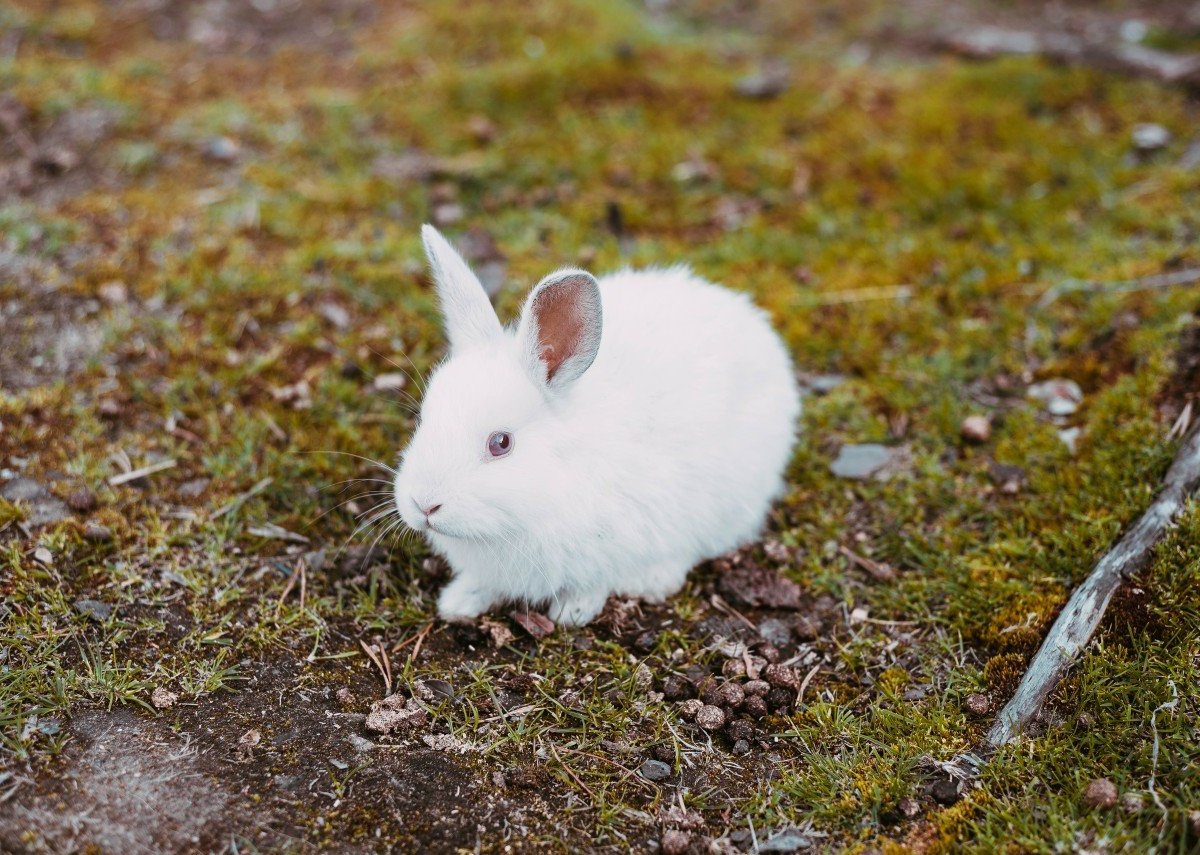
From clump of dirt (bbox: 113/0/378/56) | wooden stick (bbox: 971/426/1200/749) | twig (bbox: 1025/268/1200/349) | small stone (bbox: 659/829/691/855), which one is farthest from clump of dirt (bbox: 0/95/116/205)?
wooden stick (bbox: 971/426/1200/749)

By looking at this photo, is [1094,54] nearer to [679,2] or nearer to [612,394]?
[679,2]

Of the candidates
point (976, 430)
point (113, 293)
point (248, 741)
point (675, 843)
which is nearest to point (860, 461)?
point (976, 430)

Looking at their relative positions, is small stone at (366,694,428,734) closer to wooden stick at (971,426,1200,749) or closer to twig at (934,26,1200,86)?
wooden stick at (971,426,1200,749)

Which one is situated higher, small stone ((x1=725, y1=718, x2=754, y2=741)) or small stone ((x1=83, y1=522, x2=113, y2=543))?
small stone ((x1=83, y1=522, x2=113, y2=543))

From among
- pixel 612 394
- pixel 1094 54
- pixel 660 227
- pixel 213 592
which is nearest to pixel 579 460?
pixel 612 394

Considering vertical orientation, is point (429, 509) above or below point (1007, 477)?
above

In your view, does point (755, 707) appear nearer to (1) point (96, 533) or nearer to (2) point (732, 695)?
(2) point (732, 695)

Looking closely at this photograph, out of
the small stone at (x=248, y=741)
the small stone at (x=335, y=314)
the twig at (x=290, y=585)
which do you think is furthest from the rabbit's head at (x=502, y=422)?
the small stone at (x=335, y=314)
